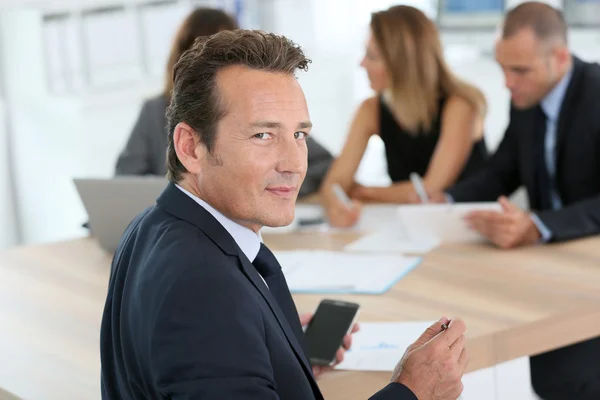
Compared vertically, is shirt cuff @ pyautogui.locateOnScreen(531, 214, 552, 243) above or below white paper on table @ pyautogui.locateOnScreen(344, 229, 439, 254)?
above

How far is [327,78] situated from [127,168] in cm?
296

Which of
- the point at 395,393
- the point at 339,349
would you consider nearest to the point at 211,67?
the point at 395,393

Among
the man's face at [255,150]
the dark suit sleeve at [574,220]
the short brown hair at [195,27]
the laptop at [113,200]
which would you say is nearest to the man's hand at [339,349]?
the man's face at [255,150]

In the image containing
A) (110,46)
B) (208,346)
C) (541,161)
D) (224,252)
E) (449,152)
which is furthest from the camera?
(110,46)

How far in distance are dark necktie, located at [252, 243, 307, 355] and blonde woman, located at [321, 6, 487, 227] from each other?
175cm

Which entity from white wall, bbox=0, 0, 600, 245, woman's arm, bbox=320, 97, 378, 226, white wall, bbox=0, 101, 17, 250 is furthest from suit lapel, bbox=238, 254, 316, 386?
white wall, bbox=0, 101, 17, 250

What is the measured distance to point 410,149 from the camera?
12.5ft

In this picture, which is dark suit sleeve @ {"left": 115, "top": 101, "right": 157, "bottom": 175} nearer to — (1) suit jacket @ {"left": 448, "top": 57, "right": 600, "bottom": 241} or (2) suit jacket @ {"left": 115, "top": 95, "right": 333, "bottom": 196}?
(2) suit jacket @ {"left": 115, "top": 95, "right": 333, "bottom": 196}

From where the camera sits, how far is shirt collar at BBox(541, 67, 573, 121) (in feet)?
10.2

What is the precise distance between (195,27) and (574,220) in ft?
Result: 4.99

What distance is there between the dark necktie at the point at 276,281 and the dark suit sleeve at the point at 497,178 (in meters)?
1.75

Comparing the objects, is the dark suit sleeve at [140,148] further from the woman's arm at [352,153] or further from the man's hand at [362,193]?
the man's hand at [362,193]

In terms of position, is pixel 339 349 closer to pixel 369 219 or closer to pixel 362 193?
pixel 369 219

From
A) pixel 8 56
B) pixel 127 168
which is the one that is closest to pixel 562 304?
pixel 127 168
